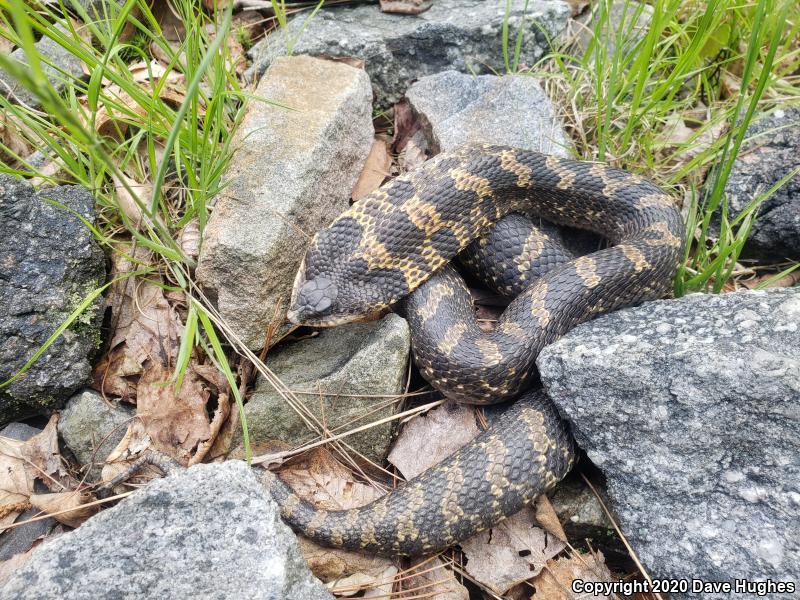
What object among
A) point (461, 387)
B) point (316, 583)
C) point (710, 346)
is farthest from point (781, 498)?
point (316, 583)

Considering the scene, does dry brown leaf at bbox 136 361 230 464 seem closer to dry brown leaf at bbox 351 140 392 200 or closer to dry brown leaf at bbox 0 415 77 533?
dry brown leaf at bbox 0 415 77 533

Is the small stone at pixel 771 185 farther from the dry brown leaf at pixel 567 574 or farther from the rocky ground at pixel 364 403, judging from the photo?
the dry brown leaf at pixel 567 574

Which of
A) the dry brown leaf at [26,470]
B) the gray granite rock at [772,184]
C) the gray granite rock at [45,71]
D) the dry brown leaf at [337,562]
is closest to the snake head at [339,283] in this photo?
the dry brown leaf at [337,562]

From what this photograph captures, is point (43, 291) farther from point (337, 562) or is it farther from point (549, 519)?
point (549, 519)

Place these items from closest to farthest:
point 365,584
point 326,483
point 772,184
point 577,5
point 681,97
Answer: point 365,584 → point 326,483 → point 772,184 → point 681,97 → point 577,5

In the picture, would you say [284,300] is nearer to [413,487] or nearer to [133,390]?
[133,390]

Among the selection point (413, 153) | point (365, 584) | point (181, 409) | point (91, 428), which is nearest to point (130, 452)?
point (91, 428)
